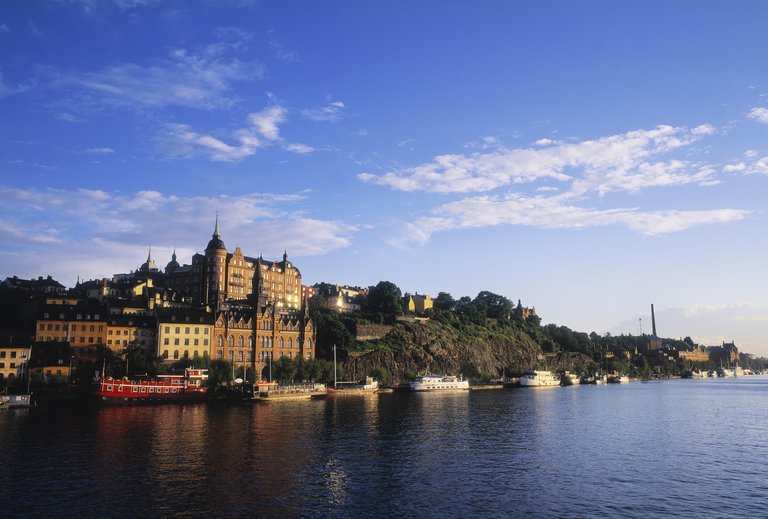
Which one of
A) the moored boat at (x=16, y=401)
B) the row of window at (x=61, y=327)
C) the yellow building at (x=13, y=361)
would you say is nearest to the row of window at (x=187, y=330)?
the row of window at (x=61, y=327)

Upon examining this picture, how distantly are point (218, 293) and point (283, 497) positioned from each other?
142m

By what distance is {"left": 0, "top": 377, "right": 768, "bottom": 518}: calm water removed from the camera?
40.6m

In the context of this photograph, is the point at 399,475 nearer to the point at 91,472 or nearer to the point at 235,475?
the point at 235,475

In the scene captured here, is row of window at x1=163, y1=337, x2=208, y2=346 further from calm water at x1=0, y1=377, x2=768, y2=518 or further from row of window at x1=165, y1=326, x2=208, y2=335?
calm water at x1=0, y1=377, x2=768, y2=518

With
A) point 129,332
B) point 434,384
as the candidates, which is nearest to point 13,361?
point 129,332

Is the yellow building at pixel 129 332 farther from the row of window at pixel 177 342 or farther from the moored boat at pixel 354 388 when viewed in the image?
the moored boat at pixel 354 388

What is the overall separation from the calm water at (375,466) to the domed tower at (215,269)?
92605mm

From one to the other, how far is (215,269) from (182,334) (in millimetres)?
44716

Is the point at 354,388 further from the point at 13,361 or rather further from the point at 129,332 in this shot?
the point at 13,361

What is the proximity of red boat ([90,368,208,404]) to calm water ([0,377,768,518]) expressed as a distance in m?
15.3

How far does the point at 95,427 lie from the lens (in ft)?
247

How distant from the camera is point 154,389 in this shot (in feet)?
370

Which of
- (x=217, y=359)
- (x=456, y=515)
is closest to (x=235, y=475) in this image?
(x=456, y=515)

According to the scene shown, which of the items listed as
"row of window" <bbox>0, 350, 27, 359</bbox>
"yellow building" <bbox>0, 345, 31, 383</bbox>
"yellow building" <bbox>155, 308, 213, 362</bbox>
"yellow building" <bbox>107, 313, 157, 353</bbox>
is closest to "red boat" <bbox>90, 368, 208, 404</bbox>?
"yellow building" <bbox>155, 308, 213, 362</bbox>
